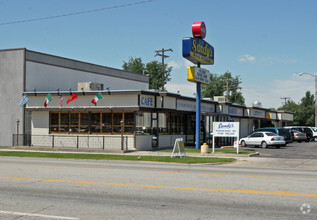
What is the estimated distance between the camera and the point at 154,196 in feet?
31.6

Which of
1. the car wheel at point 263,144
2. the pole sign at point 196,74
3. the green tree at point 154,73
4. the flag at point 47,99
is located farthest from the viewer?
the green tree at point 154,73

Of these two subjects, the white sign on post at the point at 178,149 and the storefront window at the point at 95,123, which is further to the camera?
the storefront window at the point at 95,123

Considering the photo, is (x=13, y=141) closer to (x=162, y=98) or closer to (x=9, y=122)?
(x=9, y=122)

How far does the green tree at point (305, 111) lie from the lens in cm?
9413

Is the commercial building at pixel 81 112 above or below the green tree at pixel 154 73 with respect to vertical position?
below

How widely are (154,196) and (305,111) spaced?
92.5m

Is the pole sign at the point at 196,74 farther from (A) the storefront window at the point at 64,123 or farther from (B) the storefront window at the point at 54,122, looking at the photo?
(B) the storefront window at the point at 54,122

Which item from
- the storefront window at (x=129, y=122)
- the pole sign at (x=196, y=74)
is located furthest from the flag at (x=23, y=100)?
the pole sign at (x=196, y=74)

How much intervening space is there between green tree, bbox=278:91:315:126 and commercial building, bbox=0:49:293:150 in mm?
63176

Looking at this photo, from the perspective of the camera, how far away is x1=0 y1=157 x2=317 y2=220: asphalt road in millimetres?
7703

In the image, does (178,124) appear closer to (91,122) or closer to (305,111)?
(91,122)

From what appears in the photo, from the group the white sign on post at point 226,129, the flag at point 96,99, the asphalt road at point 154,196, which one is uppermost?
the flag at point 96,99

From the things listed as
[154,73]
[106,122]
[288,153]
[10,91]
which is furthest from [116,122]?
[154,73]

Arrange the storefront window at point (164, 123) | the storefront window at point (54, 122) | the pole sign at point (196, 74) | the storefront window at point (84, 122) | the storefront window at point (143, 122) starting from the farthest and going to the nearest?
the storefront window at point (54, 122)
the storefront window at point (164, 123)
the storefront window at point (84, 122)
the storefront window at point (143, 122)
the pole sign at point (196, 74)
